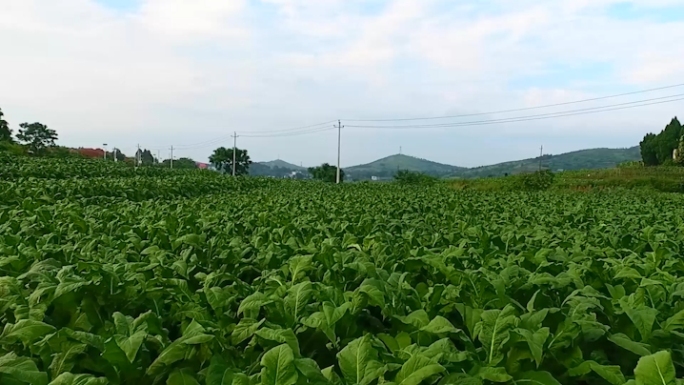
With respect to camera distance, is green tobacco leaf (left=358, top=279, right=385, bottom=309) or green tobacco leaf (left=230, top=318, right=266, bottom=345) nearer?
green tobacco leaf (left=230, top=318, right=266, bottom=345)

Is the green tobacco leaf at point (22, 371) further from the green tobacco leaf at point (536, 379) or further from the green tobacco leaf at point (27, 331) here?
the green tobacco leaf at point (536, 379)

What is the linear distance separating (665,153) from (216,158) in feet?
143

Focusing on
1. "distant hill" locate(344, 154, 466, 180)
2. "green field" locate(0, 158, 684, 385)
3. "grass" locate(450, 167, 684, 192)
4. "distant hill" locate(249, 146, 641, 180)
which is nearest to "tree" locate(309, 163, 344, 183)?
"grass" locate(450, 167, 684, 192)

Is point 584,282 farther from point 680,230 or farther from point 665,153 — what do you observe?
point 665,153

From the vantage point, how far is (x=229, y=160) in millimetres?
58656

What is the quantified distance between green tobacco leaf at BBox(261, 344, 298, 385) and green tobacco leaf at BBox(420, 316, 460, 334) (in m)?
0.55

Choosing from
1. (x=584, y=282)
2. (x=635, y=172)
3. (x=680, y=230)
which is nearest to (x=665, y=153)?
(x=635, y=172)

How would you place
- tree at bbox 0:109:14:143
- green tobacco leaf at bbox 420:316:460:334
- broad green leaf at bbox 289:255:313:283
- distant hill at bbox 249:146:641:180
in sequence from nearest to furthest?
green tobacco leaf at bbox 420:316:460:334 < broad green leaf at bbox 289:255:313:283 < tree at bbox 0:109:14:143 < distant hill at bbox 249:146:641:180

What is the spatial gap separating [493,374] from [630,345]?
56cm

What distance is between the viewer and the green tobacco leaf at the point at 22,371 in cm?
153

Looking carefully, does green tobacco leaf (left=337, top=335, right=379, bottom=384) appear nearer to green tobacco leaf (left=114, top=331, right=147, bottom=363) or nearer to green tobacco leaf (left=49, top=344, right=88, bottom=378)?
green tobacco leaf (left=114, top=331, right=147, bottom=363)

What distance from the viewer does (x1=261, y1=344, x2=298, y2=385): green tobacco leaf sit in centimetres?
140

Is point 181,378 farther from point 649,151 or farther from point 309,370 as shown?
point 649,151

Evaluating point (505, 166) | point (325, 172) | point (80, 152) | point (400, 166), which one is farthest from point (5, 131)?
point (400, 166)
